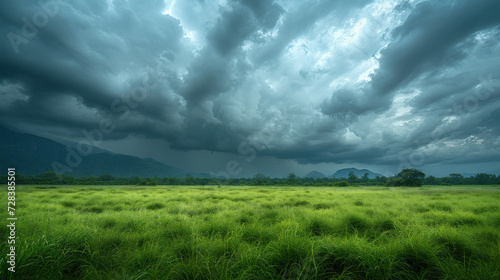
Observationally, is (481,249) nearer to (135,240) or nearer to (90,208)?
(135,240)

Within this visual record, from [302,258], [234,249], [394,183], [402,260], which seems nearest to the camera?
[302,258]

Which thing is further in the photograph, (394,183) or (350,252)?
(394,183)

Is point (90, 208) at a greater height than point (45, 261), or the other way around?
point (45, 261)

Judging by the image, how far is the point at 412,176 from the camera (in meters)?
61.8

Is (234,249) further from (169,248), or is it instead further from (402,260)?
(402,260)

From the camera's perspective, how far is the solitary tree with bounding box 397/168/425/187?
59156 mm

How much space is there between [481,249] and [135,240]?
756 centimetres

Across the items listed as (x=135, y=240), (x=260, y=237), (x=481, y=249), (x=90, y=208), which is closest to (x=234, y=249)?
(x=260, y=237)

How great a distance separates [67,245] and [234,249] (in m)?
3.26

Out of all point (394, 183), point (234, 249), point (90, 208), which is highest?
point (234, 249)

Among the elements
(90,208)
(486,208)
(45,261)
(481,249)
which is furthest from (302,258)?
(486,208)

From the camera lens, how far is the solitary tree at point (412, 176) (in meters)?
59.2

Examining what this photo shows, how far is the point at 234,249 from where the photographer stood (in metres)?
3.68

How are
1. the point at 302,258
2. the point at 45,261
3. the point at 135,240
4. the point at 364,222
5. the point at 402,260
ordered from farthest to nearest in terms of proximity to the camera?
1. the point at 364,222
2. the point at 135,240
3. the point at 402,260
4. the point at 302,258
5. the point at 45,261
